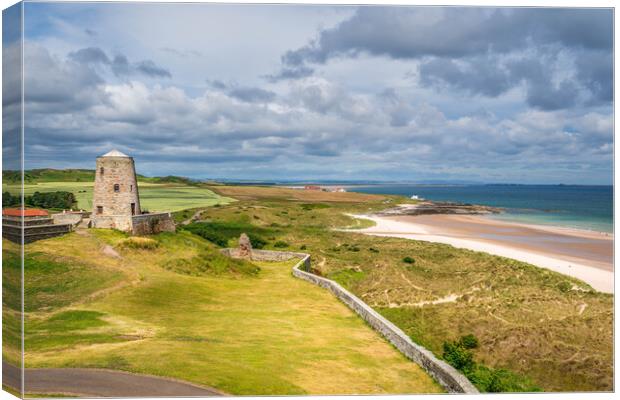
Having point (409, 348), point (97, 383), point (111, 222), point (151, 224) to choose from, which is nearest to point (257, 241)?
point (151, 224)

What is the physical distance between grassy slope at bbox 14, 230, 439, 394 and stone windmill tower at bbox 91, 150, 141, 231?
10.8ft

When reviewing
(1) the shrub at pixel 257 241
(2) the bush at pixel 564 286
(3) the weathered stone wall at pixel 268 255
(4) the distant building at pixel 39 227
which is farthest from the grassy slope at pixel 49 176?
(2) the bush at pixel 564 286

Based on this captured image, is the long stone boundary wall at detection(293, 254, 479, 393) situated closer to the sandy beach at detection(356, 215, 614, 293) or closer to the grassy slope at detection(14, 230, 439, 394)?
the grassy slope at detection(14, 230, 439, 394)

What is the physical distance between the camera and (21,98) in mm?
11984

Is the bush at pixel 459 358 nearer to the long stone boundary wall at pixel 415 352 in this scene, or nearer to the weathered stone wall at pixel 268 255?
the long stone boundary wall at pixel 415 352

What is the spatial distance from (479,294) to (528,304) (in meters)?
3.95

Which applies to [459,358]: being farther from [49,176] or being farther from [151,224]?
[151,224]

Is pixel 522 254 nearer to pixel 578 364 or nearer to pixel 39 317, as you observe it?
pixel 578 364

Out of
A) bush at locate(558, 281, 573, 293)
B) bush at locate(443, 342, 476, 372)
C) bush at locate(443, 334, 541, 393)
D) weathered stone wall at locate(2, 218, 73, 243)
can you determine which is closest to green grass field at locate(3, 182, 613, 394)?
bush at locate(558, 281, 573, 293)

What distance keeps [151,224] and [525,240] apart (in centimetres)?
4183

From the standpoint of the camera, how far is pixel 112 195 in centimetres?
2875

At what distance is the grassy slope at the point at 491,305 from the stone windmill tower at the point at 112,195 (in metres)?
14.6

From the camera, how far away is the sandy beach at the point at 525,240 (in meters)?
37.1

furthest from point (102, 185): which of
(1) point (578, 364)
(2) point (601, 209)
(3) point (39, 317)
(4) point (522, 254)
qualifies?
(2) point (601, 209)
